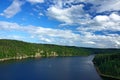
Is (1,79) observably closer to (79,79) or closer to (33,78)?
(33,78)

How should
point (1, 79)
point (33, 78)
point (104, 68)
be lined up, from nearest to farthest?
point (1, 79) < point (33, 78) < point (104, 68)

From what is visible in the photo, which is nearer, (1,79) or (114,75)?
(1,79)

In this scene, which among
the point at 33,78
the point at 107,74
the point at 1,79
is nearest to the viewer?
the point at 1,79

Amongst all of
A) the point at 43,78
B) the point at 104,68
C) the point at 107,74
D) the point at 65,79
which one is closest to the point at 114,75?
the point at 107,74

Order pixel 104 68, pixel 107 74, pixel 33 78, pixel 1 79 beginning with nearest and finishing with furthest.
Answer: pixel 1 79 < pixel 33 78 < pixel 107 74 < pixel 104 68

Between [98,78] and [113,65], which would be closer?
[98,78]

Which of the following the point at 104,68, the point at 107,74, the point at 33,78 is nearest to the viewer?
the point at 33,78

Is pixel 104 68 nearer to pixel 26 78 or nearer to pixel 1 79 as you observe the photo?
pixel 26 78

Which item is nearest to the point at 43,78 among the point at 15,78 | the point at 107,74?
the point at 15,78
